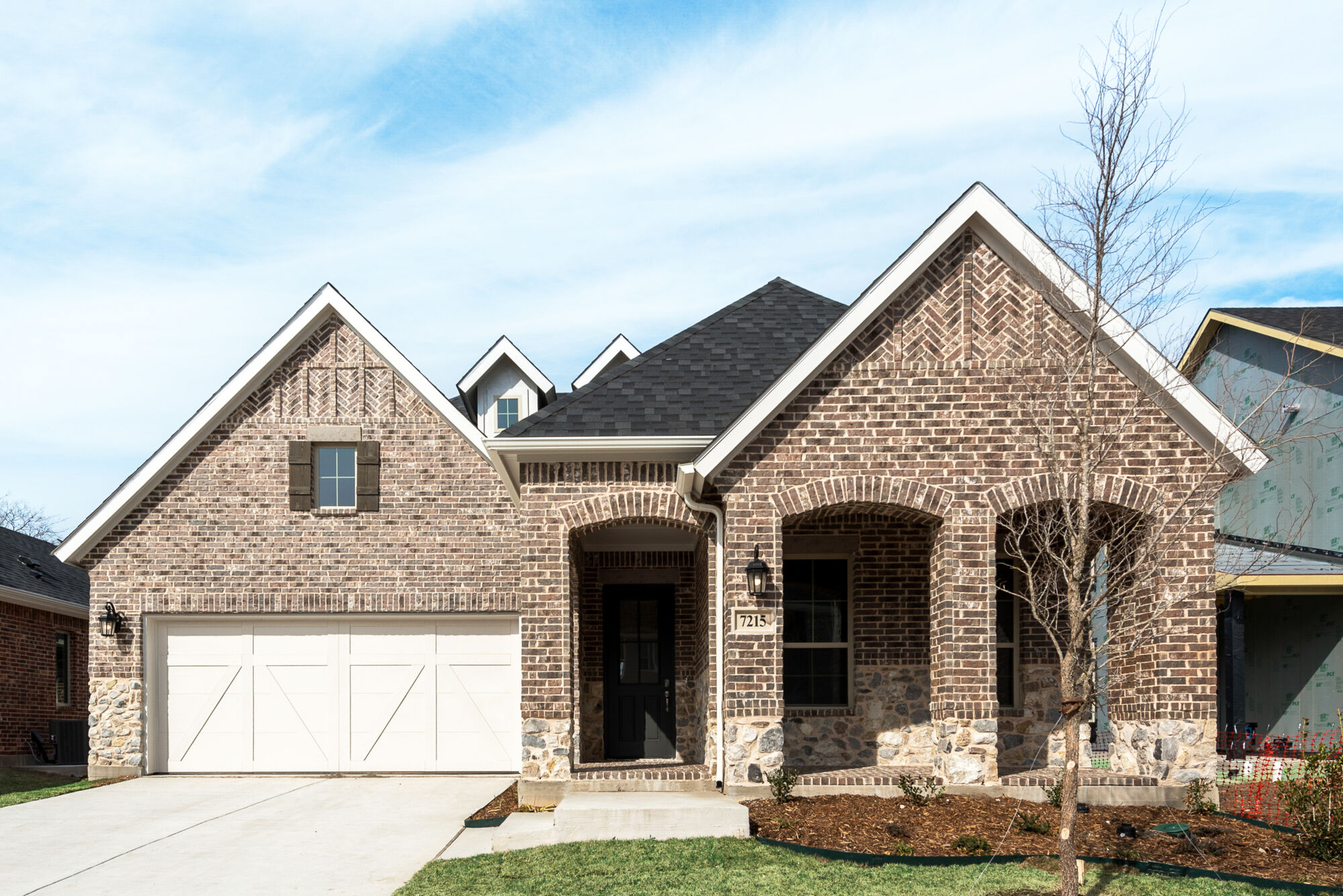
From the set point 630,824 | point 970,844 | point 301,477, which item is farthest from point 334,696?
point 970,844

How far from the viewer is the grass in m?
14.2

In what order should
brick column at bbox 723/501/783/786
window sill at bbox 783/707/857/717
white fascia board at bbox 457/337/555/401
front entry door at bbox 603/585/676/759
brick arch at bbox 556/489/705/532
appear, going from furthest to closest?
white fascia board at bbox 457/337/555/401 → front entry door at bbox 603/585/676/759 → window sill at bbox 783/707/857/717 → brick arch at bbox 556/489/705/532 → brick column at bbox 723/501/783/786

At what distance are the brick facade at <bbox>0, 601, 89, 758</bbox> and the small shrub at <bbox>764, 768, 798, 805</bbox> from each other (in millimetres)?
14271

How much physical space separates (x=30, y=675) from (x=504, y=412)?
33.5 feet

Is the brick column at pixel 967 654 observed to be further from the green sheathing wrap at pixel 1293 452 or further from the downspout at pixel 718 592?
the green sheathing wrap at pixel 1293 452

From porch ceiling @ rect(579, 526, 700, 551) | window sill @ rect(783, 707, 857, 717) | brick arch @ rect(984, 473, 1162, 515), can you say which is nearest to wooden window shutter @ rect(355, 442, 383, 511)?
porch ceiling @ rect(579, 526, 700, 551)

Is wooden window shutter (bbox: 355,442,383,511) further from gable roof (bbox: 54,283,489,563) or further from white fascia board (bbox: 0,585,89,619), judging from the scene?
white fascia board (bbox: 0,585,89,619)

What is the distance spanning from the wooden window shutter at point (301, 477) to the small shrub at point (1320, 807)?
1247 centimetres

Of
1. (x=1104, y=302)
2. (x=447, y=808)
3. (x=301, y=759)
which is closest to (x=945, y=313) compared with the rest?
(x=1104, y=302)

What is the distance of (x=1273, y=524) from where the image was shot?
21516 mm

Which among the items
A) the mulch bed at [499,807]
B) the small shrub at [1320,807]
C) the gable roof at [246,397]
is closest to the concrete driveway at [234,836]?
the mulch bed at [499,807]

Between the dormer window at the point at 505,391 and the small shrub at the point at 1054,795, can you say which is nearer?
the small shrub at the point at 1054,795

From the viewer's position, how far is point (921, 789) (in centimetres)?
1088

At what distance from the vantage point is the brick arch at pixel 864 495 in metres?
11.3
